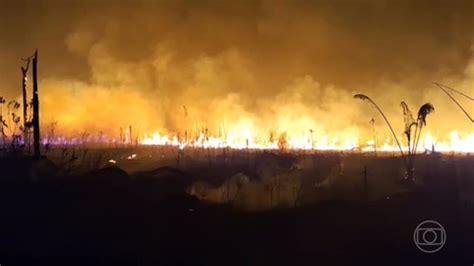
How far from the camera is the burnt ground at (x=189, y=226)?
9.17 m

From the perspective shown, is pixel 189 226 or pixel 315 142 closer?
pixel 189 226

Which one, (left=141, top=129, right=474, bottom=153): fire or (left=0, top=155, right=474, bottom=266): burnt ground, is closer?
(left=0, top=155, right=474, bottom=266): burnt ground

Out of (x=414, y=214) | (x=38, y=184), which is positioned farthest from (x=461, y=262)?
(x=38, y=184)

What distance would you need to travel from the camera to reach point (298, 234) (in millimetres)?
10133

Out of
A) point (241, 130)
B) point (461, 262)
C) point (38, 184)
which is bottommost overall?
point (461, 262)

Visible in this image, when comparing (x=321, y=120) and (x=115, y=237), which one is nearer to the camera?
(x=115, y=237)

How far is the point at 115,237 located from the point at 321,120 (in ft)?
33.0

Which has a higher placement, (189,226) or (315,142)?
(315,142)

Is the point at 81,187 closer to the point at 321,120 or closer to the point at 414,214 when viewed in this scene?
the point at 414,214

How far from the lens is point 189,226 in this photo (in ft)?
33.6

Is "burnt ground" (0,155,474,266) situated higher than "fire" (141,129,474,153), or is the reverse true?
"fire" (141,129,474,153)

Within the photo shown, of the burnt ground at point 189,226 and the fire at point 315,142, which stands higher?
the fire at point 315,142

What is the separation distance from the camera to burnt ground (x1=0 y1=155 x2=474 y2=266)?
30.1ft

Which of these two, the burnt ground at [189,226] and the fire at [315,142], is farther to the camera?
the fire at [315,142]
